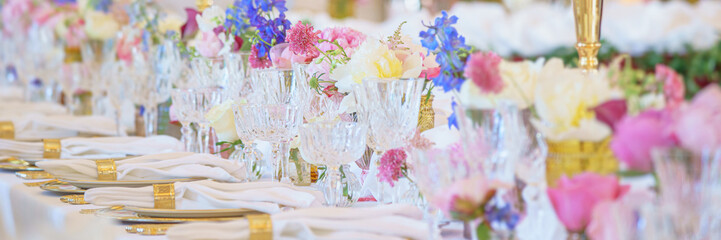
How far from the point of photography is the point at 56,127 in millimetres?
2275

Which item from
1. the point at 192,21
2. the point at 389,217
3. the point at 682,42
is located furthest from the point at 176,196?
the point at 682,42

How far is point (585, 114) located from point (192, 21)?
1535 mm

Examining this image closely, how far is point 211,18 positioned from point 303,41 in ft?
1.91

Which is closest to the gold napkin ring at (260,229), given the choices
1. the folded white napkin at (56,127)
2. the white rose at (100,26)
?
the folded white napkin at (56,127)

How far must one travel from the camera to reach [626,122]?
2.86 ft

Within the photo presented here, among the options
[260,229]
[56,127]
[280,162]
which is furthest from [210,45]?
[260,229]

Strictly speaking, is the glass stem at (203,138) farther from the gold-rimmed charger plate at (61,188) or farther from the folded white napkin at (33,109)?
the folded white napkin at (33,109)

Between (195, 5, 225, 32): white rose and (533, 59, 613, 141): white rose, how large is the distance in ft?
4.12

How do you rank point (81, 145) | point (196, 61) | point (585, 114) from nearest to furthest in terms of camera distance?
point (585, 114), point (81, 145), point (196, 61)

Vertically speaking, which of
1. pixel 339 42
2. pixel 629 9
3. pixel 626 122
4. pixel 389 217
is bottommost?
pixel 389 217

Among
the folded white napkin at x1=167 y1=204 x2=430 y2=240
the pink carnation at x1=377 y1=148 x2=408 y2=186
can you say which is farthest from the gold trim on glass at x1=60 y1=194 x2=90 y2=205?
the pink carnation at x1=377 y1=148 x2=408 y2=186

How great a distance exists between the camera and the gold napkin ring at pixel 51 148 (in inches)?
74.0

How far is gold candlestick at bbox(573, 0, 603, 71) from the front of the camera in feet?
5.28

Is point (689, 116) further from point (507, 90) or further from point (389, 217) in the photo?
point (389, 217)
